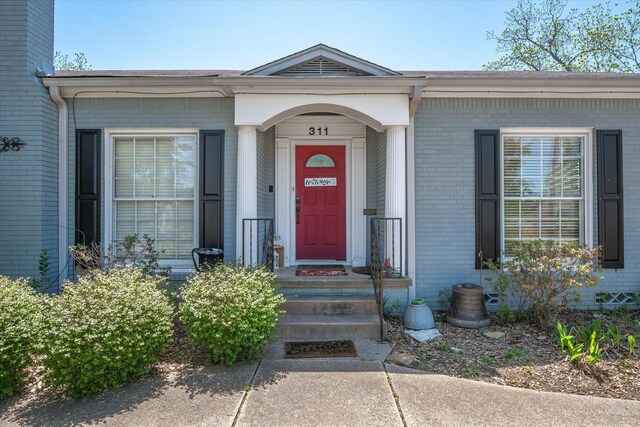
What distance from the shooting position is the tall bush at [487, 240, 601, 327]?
471 cm

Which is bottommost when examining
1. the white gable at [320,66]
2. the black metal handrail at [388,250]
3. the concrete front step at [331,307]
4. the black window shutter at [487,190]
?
the concrete front step at [331,307]

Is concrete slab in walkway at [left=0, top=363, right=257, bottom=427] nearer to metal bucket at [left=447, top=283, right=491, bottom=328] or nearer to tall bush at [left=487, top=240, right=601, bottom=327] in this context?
metal bucket at [left=447, top=283, right=491, bottom=328]

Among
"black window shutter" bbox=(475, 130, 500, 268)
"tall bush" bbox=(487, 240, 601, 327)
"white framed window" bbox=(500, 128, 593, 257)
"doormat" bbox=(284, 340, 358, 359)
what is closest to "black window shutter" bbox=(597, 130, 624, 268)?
"white framed window" bbox=(500, 128, 593, 257)

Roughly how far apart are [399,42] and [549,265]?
6.84 metres

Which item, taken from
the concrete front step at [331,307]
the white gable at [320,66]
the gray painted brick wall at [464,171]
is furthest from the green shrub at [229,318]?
the white gable at [320,66]

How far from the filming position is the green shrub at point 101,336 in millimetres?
3043

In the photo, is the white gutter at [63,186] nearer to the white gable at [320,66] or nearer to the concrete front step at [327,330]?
the white gable at [320,66]

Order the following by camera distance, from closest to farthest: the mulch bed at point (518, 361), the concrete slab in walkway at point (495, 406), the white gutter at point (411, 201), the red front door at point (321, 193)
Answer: the concrete slab in walkway at point (495, 406)
the mulch bed at point (518, 361)
the white gutter at point (411, 201)
the red front door at point (321, 193)

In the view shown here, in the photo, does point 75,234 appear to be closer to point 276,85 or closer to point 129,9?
point 276,85

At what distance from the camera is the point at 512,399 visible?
3.10m

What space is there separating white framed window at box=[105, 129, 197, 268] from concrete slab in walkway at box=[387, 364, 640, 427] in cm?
369

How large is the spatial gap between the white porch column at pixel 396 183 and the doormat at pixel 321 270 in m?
0.81

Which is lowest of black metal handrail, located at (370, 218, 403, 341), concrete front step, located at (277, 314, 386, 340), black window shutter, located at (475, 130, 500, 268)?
concrete front step, located at (277, 314, 386, 340)

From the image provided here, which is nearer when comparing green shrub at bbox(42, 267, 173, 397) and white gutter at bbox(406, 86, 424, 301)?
green shrub at bbox(42, 267, 173, 397)
